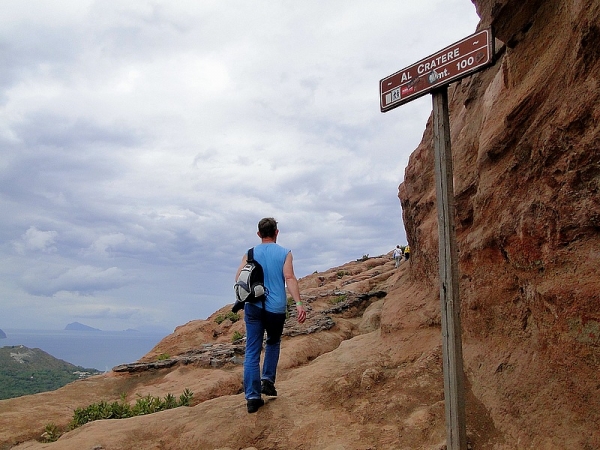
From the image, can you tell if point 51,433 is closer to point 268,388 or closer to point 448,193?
point 268,388

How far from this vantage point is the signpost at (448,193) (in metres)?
4.50

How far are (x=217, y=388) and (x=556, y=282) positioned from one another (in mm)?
8464

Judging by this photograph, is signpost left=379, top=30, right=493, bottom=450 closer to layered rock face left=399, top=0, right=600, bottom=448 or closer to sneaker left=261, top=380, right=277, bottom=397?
layered rock face left=399, top=0, right=600, bottom=448

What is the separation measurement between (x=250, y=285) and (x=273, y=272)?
1.38ft

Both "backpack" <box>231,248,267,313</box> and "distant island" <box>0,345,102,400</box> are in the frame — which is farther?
"distant island" <box>0,345,102,400</box>

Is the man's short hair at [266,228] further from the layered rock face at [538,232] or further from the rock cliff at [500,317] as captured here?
the layered rock face at [538,232]

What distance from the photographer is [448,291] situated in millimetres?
4648

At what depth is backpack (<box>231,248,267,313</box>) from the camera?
671 cm

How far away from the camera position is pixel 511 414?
5156 mm

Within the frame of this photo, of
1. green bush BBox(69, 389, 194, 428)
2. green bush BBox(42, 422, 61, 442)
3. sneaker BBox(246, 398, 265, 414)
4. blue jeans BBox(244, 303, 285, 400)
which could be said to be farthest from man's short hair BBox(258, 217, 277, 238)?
green bush BBox(42, 422, 61, 442)

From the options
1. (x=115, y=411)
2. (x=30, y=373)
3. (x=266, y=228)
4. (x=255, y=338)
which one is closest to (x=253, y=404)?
(x=255, y=338)

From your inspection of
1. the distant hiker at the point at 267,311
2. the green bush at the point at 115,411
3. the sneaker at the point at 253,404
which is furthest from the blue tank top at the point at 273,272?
the green bush at the point at 115,411

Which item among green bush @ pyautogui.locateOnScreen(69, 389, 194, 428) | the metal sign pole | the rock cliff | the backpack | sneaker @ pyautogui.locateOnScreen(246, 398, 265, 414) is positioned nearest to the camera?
the metal sign pole

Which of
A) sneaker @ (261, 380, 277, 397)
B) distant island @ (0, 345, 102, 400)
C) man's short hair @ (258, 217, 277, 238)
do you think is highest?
man's short hair @ (258, 217, 277, 238)
